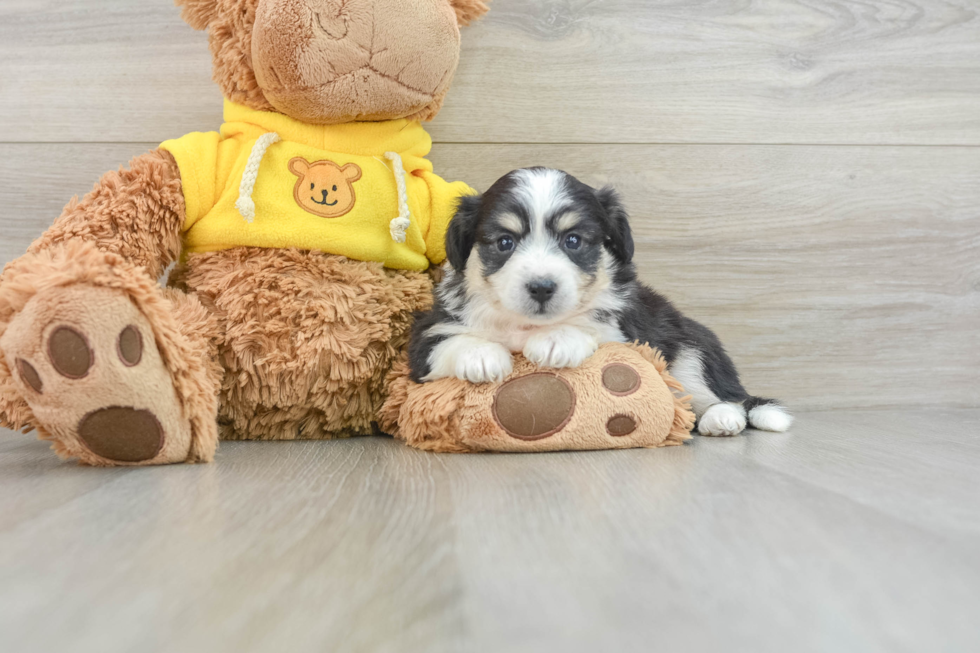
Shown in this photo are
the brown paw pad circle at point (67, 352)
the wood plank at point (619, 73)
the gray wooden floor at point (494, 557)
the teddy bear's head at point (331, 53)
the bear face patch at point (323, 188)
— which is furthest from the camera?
the wood plank at point (619, 73)

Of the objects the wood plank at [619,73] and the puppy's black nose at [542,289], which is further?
the wood plank at [619,73]

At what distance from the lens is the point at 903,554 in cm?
84

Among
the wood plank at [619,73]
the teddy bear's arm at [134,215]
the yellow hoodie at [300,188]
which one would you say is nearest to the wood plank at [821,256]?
the wood plank at [619,73]

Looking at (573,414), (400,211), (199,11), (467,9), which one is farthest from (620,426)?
(199,11)

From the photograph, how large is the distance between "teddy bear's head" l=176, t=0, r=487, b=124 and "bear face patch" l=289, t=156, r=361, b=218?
0.41ft

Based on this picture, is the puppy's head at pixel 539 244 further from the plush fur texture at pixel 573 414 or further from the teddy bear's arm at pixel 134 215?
the teddy bear's arm at pixel 134 215

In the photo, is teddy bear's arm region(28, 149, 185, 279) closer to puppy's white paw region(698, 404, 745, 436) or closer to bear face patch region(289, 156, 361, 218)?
bear face patch region(289, 156, 361, 218)

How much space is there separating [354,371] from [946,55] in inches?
84.0

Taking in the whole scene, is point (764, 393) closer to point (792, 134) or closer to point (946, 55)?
point (792, 134)

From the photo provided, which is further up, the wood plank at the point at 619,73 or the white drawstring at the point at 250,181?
the wood plank at the point at 619,73

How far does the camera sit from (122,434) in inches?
51.3

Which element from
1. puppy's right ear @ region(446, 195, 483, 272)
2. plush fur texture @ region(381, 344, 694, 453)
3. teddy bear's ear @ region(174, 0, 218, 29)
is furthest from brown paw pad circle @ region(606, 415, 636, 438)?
teddy bear's ear @ region(174, 0, 218, 29)

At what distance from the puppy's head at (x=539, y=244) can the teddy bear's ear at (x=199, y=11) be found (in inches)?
29.5

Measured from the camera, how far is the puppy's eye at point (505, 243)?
1.66 meters
